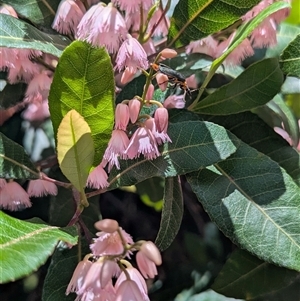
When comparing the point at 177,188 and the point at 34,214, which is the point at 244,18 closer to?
the point at 177,188

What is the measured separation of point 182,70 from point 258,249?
0.33 metres

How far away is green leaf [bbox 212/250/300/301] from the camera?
870 millimetres

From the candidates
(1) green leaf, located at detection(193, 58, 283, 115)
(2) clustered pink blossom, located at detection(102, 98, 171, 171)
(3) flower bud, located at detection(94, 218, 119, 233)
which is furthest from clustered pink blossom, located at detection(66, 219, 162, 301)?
(1) green leaf, located at detection(193, 58, 283, 115)

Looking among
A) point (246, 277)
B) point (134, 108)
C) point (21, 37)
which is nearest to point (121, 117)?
point (134, 108)

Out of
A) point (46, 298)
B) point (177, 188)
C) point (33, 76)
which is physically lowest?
point (46, 298)

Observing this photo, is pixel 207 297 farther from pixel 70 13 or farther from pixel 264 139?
pixel 70 13

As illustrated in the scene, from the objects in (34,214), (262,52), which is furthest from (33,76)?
(262,52)

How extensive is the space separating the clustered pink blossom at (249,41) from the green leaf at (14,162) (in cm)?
36

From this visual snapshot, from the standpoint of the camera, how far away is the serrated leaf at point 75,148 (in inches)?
23.6

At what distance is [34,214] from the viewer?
3.61 feet

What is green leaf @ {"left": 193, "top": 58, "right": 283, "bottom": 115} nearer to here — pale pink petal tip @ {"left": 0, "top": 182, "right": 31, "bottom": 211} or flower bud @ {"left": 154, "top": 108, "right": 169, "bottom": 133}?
flower bud @ {"left": 154, "top": 108, "right": 169, "bottom": 133}

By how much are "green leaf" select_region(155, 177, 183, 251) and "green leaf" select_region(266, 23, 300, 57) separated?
46cm

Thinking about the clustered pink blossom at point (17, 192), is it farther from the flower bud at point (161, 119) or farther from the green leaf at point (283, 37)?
the green leaf at point (283, 37)

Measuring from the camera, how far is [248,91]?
861 mm
